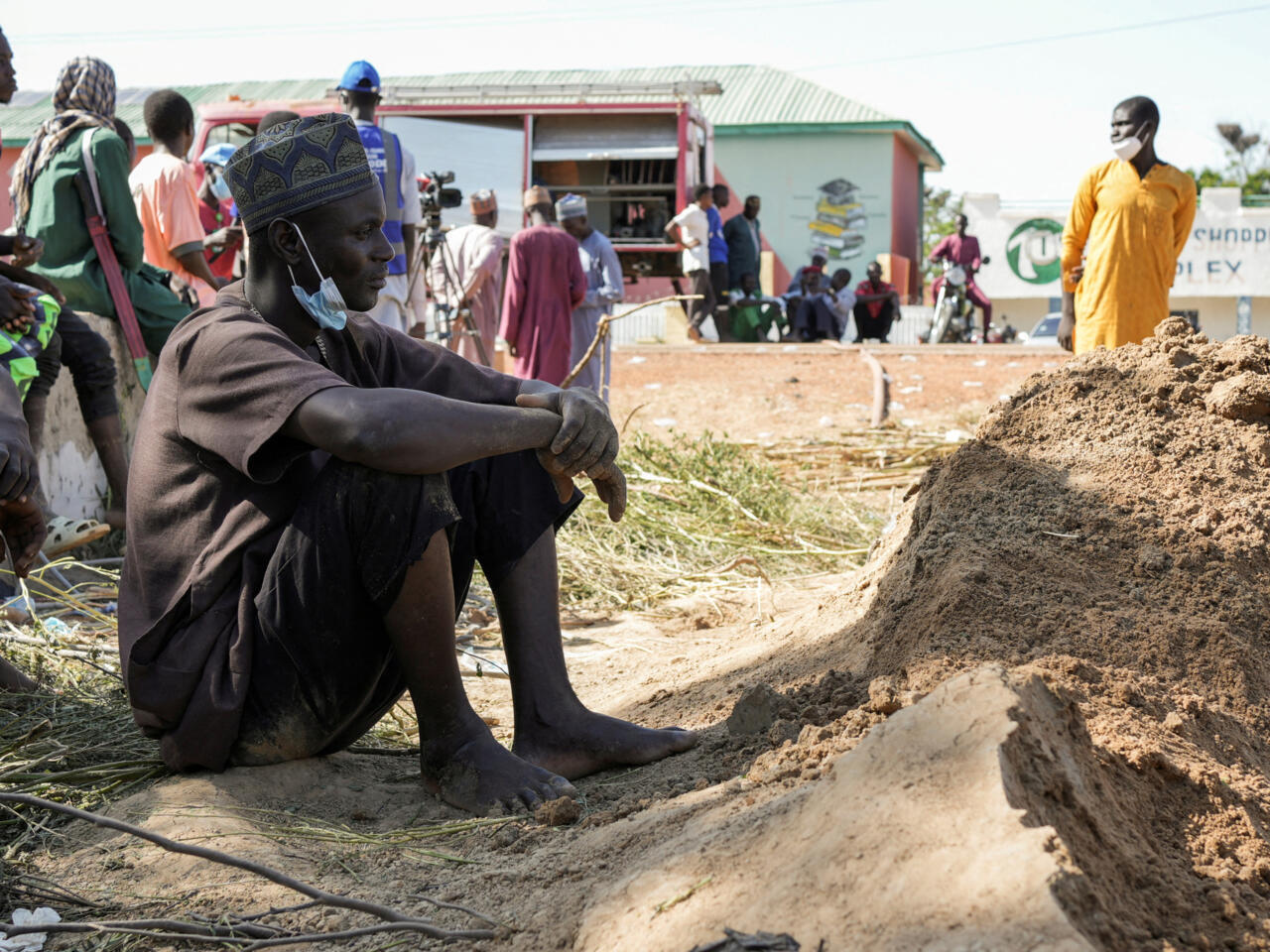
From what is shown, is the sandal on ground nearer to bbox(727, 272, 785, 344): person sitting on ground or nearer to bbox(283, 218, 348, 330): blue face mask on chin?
bbox(283, 218, 348, 330): blue face mask on chin

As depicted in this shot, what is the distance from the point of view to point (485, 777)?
219 centimetres

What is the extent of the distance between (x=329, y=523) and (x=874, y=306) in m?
13.9

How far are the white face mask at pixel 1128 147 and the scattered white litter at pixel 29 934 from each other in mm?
5316

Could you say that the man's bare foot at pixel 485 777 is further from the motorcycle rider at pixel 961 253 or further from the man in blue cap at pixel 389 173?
the motorcycle rider at pixel 961 253

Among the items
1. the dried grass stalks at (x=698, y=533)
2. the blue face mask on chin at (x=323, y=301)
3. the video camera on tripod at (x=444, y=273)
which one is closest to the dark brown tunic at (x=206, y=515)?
the blue face mask on chin at (x=323, y=301)

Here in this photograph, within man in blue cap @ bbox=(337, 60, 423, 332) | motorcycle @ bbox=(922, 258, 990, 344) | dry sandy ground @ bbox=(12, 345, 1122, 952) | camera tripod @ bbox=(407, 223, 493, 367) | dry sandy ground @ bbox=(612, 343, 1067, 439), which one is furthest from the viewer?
motorcycle @ bbox=(922, 258, 990, 344)

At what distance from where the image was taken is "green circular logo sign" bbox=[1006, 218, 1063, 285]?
2553cm

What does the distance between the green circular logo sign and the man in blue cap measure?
2193cm

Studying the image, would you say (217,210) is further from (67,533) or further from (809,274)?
(809,274)

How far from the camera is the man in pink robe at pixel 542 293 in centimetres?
738

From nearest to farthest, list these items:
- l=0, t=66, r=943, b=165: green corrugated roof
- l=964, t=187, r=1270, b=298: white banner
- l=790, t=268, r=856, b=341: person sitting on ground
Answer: l=790, t=268, r=856, b=341: person sitting on ground → l=964, t=187, r=1270, b=298: white banner → l=0, t=66, r=943, b=165: green corrugated roof

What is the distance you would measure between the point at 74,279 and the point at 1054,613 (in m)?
3.97

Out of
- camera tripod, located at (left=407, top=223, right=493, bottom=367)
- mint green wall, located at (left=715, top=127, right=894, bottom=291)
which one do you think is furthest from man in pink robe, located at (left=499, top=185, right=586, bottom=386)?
mint green wall, located at (left=715, top=127, right=894, bottom=291)

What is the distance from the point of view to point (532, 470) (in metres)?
2.35
